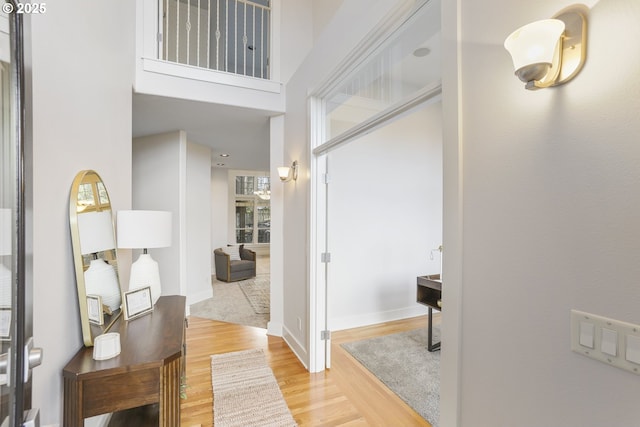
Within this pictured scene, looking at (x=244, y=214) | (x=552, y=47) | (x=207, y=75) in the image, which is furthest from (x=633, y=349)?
(x=244, y=214)

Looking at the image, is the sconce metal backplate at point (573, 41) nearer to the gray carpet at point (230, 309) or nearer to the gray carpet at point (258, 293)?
the gray carpet at point (230, 309)

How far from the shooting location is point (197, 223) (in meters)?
5.02

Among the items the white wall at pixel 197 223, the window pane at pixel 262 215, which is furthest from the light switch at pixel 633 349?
the window pane at pixel 262 215

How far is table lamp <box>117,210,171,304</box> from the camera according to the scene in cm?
206

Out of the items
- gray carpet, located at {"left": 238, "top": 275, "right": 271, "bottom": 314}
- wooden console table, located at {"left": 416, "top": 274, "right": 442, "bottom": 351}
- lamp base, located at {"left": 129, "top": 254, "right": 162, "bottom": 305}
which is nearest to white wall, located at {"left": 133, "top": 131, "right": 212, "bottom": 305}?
gray carpet, located at {"left": 238, "top": 275, "right": 271, "bottom": 314}

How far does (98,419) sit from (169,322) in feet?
2.28

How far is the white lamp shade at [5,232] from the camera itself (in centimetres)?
71

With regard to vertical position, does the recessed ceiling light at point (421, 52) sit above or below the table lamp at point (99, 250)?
above

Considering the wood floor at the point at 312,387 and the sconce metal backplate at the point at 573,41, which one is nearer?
the sconce metal backplate at the point at 573,41

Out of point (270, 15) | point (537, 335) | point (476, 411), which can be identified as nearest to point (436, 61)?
point (537, 335)

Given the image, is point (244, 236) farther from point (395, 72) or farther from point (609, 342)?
point (609, 342)

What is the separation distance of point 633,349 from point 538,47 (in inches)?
32.1

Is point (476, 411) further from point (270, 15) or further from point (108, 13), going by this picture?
point (270, 15)

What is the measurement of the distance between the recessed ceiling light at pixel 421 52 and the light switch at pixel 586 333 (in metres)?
1.38
